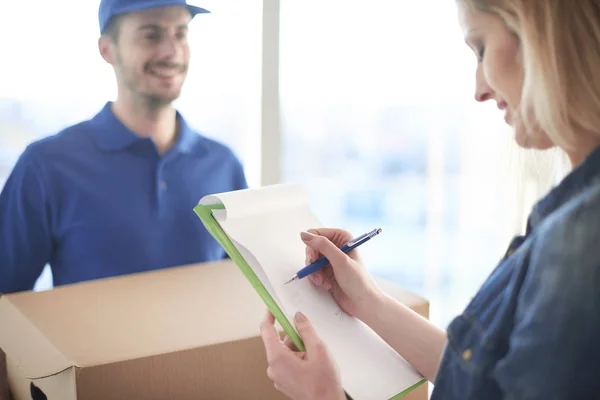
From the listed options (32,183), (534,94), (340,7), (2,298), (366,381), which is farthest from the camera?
(340,7)

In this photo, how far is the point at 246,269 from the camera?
0.73 m

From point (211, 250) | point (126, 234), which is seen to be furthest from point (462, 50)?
point (126, 234)

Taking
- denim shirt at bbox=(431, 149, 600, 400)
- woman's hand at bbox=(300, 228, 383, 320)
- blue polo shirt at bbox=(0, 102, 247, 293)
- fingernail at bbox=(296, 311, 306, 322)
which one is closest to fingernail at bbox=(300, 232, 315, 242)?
woman's hand at bbox=(300, 228, 383, 320)

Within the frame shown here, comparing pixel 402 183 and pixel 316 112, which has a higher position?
pixel 316 112

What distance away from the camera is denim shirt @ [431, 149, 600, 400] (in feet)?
1.56

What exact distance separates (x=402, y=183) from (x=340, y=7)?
0.42m

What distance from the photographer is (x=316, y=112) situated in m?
1.35

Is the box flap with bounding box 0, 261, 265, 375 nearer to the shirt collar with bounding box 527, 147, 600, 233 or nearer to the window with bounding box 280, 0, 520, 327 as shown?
the shirt collar with bounding box 527, 147, 600, 233

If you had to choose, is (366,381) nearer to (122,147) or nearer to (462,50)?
(122,147)

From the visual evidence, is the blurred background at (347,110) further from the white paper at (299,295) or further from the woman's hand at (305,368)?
the woman's hand at (305,368)

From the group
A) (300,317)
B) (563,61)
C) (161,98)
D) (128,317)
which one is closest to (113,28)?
(161,98)

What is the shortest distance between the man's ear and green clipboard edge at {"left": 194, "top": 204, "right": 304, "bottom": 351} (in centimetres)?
43

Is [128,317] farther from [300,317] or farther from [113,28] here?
[113,28]

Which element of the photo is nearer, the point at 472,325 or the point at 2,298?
the point at 472,325
